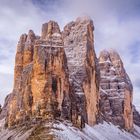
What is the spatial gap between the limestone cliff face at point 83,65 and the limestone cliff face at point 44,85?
23414 mm

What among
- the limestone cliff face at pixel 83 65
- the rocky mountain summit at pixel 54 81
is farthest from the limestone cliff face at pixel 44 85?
the limestone cliff face at pixel 83 65

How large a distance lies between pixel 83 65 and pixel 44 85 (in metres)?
45.2

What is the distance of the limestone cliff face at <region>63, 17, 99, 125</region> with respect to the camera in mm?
172875

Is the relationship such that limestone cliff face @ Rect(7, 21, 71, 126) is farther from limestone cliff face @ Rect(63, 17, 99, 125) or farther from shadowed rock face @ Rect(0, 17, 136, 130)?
limestone cliff face @ Rect(63, 17, 99, 125)

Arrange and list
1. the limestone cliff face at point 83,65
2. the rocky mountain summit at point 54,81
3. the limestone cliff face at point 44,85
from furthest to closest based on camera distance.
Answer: the limestone cliff face at point 83,65 → the rocky mountain summit at point 54,81 → the limestone cliff face at point 44,85

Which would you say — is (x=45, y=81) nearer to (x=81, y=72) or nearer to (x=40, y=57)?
(x=40, y=57)

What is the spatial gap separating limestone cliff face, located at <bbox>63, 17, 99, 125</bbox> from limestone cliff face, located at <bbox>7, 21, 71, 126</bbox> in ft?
76.8

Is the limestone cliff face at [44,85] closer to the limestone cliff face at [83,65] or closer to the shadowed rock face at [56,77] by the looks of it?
the shadowed rock face at [56,77]

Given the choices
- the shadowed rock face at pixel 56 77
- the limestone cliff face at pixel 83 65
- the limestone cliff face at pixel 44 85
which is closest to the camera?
the limestone cliff face at pixel 44 85

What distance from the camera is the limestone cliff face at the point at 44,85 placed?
133500 millimetres

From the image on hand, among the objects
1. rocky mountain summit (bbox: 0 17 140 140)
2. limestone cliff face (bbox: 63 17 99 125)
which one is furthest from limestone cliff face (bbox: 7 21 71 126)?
limestone cliff face (bbox: 63 17 99 125)

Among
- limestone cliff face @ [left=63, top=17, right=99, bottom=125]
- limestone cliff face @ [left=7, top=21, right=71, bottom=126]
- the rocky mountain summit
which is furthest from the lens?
limestone cliff face @ [left=63, top=17, right=99, bottom=125]

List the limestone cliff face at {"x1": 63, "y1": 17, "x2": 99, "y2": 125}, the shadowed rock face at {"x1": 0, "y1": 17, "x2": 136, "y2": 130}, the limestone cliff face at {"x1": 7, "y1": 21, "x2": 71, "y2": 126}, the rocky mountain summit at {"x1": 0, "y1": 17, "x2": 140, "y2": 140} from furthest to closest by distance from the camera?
the limestone cliff face at {"x1": 63, "y1": 17, "x2": 99, "y2": 125} < the shadowed rock face at {"x1": 0, "y1": 17, "x2": 136, "y2": 130} < the rocky mountain summit at {"x1": 0, "y1": 17, "x2": 140, "y2": 140} < the limestone cliff face at {"x1": 7, "y1": 21, "x2": 71, "y2": 126}

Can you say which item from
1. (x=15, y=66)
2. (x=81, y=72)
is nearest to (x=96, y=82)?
(x=81, y=72)
